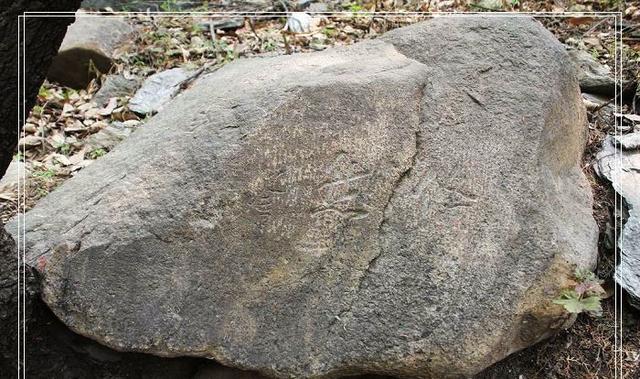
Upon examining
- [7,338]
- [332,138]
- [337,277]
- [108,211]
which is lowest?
[7,338]

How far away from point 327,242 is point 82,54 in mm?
2813

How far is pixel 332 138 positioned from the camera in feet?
7.68

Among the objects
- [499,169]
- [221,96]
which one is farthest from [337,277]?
[221,96]

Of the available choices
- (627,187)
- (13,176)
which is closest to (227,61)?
(13,176)

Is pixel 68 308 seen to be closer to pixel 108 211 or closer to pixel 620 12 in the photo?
pixel 108 211

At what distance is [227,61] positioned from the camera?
4207 mm

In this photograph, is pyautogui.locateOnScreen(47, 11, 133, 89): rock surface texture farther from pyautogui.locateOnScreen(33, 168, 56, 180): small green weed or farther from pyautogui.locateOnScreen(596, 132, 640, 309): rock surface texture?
pyautogui.locateOnScreen(596, 132, 640, 309): rock surface texture

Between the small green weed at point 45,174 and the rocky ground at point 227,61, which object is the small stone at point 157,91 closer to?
the rocky ground at point 227,61

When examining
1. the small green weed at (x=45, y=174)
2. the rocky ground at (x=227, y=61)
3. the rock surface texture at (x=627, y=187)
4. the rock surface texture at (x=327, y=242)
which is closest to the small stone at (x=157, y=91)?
the rocky ground at (x=227, y=61)

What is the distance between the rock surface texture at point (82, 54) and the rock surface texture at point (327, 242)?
2.20m

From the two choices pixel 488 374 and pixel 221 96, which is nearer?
pixel 488 374

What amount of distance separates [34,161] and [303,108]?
2012mm

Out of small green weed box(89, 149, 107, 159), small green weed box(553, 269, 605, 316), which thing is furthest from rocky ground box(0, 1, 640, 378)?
small green weed box(553, 269, 605, 316)

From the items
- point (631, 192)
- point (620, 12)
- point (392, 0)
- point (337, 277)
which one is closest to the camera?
point (337, 277)
